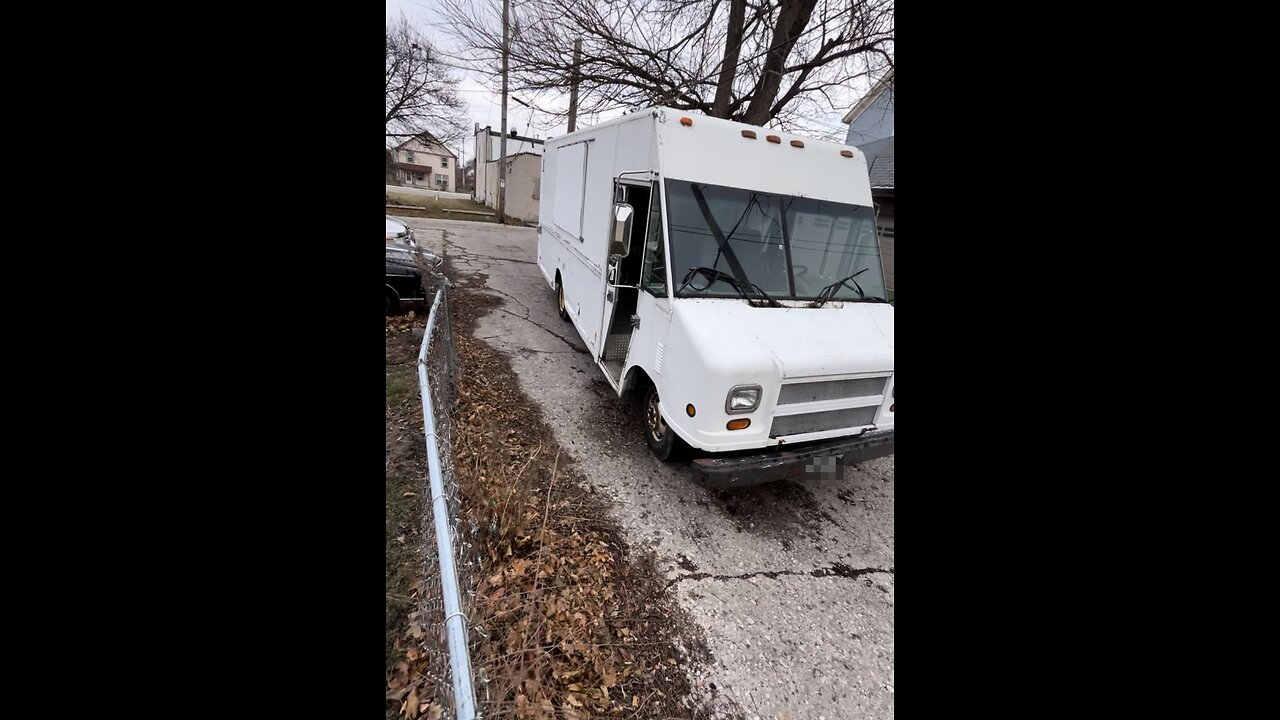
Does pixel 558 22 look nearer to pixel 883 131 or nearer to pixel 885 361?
pixel 885 361

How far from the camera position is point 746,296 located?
3951mm

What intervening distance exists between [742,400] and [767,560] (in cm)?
116

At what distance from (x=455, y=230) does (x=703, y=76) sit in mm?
13220

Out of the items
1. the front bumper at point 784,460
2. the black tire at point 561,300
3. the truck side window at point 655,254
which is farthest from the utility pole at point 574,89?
the front bumper at point 784,460

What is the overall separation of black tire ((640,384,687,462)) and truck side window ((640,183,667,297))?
2.80 feet

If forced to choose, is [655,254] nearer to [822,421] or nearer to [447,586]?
[822,421]

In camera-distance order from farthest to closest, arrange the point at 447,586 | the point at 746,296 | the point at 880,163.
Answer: the point at 880,163 → the point at 746,296 → the point at 447,586

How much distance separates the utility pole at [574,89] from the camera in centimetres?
965

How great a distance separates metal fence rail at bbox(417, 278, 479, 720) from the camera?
175cm

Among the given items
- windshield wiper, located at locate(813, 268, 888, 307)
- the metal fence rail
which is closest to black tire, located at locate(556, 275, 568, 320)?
the metal fence rail

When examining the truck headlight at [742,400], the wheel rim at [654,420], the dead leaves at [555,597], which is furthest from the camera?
the wheel rim at [654,420]

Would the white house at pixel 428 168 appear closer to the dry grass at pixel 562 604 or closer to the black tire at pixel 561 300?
the black tire at pixel 561 300

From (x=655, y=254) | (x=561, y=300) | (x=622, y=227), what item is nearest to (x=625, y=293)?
(x=655, y=254)

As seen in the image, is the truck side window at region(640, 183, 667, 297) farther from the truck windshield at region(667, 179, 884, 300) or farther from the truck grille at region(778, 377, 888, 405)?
the truck grille at region(778, 377, 888, 405)
